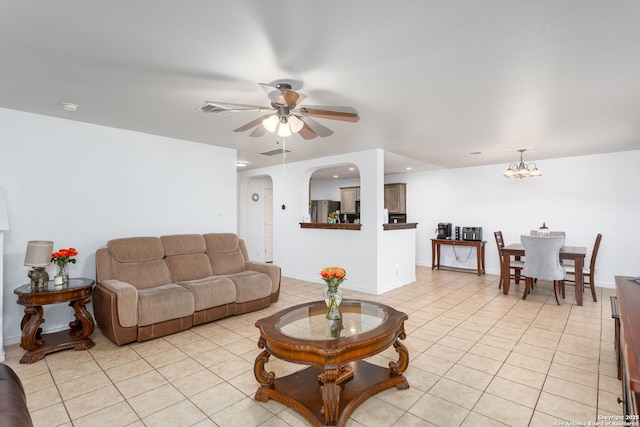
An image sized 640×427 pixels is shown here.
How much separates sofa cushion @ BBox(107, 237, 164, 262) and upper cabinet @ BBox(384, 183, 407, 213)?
18.4 feet

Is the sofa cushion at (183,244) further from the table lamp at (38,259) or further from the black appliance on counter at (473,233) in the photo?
the black appliance on counter at (473,233)

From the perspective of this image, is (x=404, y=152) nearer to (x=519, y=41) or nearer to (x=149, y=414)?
(x=519, y=41)

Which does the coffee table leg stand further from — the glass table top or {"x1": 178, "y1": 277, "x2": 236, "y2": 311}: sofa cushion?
the glass table top

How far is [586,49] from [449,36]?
0.95 metres

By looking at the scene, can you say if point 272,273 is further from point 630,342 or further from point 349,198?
point 349,198

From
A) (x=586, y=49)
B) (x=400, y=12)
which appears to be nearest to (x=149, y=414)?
(x=400, y=12)

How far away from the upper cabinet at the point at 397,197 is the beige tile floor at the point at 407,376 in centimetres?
413

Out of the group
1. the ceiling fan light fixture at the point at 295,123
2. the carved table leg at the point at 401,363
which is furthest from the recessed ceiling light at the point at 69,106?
the carved table leg at the point at 401,363

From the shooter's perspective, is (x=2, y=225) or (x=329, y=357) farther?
(x=2, y=225)

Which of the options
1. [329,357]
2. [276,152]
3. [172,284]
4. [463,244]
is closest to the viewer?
[329,357]

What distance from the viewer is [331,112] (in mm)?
2254

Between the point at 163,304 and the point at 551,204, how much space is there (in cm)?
664

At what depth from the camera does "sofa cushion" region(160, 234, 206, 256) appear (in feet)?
13.1

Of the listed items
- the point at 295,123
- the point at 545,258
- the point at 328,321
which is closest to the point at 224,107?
the point at 295,123
